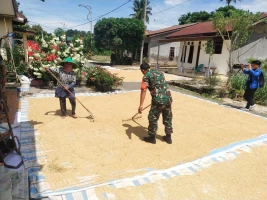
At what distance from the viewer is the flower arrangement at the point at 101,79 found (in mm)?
8695

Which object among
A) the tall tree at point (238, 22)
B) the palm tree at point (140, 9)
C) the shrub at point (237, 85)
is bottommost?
the shrub at point (237, 85)

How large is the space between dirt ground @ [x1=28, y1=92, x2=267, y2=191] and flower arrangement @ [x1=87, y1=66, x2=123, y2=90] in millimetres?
1749

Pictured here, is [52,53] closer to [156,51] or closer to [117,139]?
[117,139]

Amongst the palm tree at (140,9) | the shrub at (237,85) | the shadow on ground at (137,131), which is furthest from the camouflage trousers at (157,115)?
the palm tree at (140,9)

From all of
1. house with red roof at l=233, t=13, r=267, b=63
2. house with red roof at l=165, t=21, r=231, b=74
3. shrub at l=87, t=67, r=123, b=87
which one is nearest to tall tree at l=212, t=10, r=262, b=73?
house with red roof at l=165, t=21, r=231, b=74

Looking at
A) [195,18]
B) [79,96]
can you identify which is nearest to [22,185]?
[79,96]

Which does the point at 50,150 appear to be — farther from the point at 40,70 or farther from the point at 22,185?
the point at 40,70

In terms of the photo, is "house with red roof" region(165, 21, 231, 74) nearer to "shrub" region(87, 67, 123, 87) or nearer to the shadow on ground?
"shrub" region(87, 67, 123, 87)

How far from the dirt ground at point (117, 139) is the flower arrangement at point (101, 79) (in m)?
1.75

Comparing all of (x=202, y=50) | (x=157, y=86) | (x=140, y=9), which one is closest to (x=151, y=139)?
(x=157, y=86)

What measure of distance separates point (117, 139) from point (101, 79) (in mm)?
4684

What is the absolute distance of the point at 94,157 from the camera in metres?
3.65

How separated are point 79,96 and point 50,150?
4.17 m

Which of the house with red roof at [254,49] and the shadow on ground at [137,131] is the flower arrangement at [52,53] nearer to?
the shadow on ground at [137,131]
